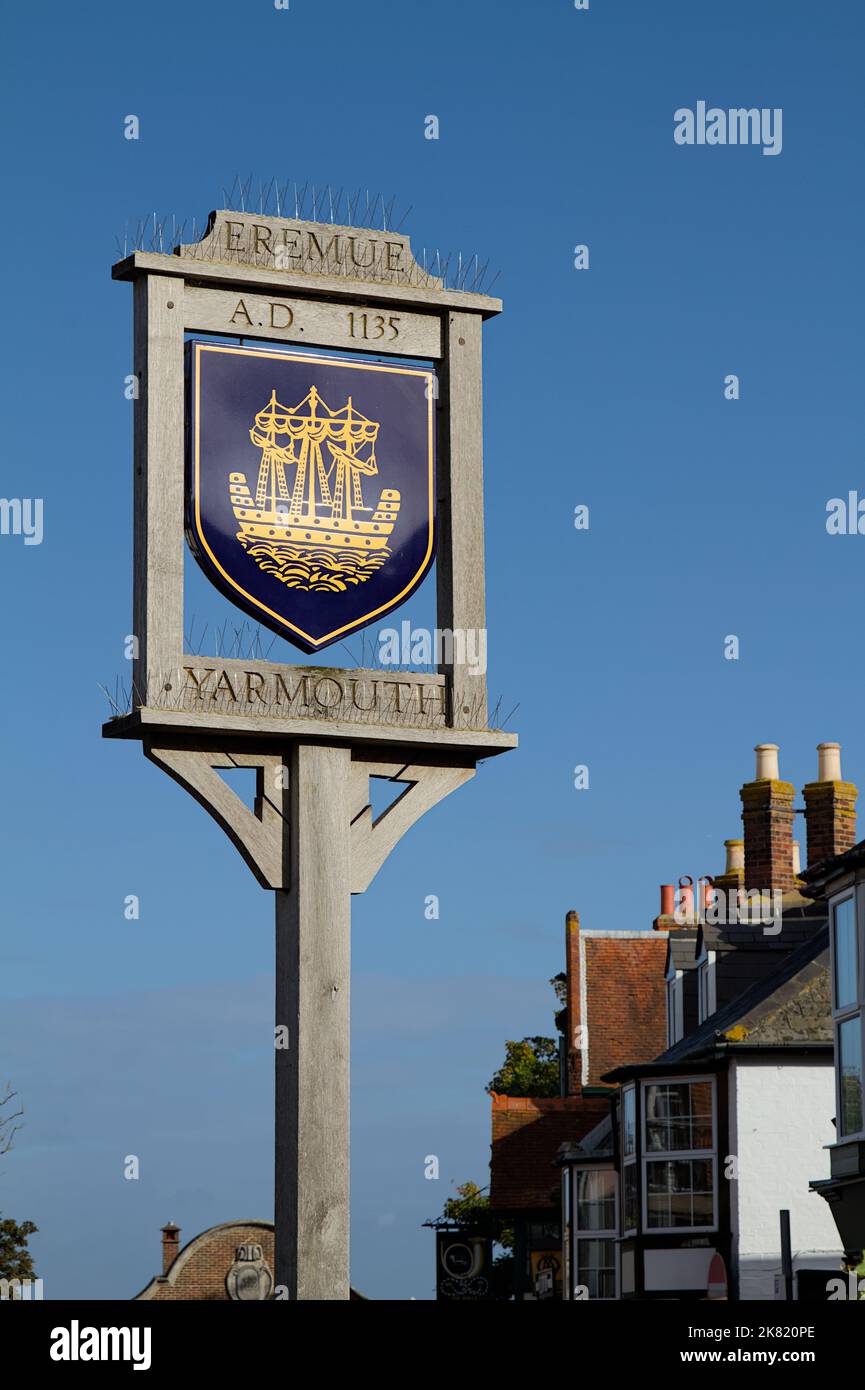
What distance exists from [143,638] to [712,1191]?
1873 cm

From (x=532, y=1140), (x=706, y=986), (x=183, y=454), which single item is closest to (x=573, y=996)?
(x=532, y=1140)

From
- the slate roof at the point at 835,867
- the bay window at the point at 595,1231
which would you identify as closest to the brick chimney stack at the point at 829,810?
the bay window at the point at 595,1231

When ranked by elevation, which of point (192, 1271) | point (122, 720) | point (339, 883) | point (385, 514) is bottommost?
point (192, 1271)

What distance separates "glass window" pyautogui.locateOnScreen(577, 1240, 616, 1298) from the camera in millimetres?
35312

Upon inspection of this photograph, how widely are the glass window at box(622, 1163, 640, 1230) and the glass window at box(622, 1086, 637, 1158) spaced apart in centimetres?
27

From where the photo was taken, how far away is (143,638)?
13.3 meters

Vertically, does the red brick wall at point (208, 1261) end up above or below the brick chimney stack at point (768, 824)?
below

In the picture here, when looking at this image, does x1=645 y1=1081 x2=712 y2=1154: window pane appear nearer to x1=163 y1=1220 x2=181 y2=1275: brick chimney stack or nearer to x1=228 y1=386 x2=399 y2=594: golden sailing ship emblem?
x1=228 y1=386 x2=399 y2=594: golden sailing ship emblem

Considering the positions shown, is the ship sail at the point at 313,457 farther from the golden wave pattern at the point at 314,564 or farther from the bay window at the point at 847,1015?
the bay window at the point at 847,1015

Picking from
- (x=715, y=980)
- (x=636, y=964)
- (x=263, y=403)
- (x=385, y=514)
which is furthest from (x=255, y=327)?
(x=636, y=964)

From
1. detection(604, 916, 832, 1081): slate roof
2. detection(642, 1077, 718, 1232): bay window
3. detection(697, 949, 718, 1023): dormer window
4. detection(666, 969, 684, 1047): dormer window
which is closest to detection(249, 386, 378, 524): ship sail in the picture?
detection(604, 916, 832, 1081): slate roof

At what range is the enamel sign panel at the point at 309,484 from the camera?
1369 centimetres

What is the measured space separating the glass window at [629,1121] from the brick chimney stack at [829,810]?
4.70 meters
